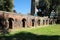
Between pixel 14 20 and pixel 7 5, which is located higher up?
pixel 7 5

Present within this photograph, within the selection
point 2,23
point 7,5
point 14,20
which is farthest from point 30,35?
point 7,5

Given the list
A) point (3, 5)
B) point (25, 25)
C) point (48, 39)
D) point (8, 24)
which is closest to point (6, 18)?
point (8, 24)

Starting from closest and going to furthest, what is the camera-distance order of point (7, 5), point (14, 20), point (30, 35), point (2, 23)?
point (30, 35), point (2, 23), point (14, 20), point (7, 5)

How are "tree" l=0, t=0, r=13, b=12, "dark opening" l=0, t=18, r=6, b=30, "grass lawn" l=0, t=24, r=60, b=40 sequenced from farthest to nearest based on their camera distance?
1. "tree" l=0, t=0, r=13, b=12
2. "dark opening" l=0, t=18, r=6, b=30
3. "grass lawn" l=0, t=24, r=60, b=40

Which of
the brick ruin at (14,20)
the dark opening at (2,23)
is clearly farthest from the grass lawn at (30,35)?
the brick ruin at (14,20)

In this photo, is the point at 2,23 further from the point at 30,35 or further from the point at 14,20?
the point at 30,35

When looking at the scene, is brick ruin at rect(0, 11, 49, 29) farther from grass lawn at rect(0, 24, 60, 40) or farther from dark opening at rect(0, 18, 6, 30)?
grass lawn at rect(0, 24, 60, 40)

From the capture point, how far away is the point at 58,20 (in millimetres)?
49094

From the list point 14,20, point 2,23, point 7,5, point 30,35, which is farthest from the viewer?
point 7,5

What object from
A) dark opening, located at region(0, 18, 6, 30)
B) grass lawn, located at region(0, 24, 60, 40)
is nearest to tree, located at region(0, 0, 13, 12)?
dark opening, located at region(0, 18, 6, 30)

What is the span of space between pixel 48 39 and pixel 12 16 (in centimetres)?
951

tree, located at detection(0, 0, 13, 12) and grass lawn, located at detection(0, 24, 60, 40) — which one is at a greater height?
tree, located at detection(0, 0, 13, 12)

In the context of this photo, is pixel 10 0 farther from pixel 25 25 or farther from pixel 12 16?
pixel 12 16

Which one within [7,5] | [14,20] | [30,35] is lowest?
[30,35]
